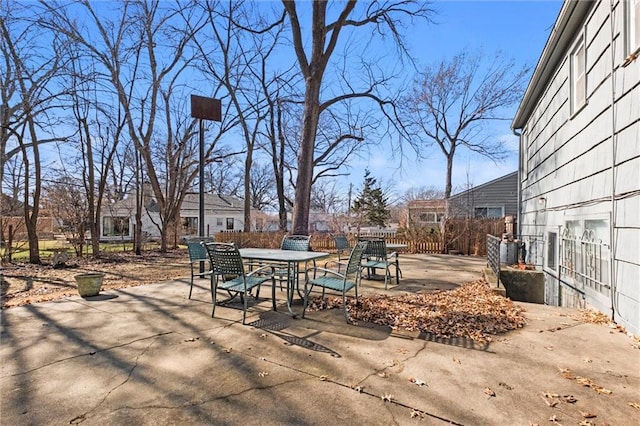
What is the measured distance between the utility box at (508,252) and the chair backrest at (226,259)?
5.34 m

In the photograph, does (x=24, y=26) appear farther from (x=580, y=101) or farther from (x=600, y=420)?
(x=600, y=420)

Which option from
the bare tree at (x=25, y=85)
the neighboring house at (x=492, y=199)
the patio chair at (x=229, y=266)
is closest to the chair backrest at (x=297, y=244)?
the patio chair at (x=229, y=266)

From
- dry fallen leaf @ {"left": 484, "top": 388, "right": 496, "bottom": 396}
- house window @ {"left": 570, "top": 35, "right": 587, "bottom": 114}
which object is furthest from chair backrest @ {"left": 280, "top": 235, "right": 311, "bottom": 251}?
house window @ {"left": 570, "top": 35, "right": 587, "bottom": 114}

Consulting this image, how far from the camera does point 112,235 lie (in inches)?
1027

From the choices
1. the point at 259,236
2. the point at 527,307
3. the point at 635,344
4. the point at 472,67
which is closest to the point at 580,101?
the point at 527,307

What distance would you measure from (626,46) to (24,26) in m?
12.9

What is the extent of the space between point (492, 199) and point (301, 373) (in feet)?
65.5

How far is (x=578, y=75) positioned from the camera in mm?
5070

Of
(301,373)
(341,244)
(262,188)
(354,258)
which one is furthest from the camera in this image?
(262,188)

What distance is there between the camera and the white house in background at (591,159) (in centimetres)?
332

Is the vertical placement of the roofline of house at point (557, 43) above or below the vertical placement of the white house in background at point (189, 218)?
above

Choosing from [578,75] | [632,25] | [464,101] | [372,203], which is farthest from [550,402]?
[372,203]

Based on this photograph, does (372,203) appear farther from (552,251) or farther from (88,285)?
(88,285)

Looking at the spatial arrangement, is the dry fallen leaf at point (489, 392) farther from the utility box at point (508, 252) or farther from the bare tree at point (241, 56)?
the bare tree at point (241, 56)
